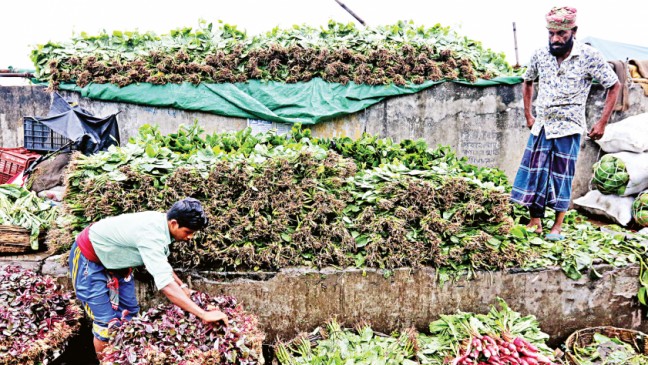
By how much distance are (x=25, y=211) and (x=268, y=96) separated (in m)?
4.07

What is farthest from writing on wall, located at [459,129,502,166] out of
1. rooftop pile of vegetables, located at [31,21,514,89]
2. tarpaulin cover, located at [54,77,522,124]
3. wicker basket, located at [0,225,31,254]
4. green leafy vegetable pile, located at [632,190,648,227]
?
wicker basket, located at [0,225,31,254]

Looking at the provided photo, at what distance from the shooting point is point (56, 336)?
9.09ft

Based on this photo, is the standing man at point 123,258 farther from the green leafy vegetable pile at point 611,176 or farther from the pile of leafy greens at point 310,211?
the green leafy vegetable pile at point 611,176

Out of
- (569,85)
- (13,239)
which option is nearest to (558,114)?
(569,85)

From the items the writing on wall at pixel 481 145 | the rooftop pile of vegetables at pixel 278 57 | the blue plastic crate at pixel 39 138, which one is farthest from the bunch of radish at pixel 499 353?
the blue plastic crate at pixel 39 138

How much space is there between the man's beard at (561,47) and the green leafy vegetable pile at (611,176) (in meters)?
2.09

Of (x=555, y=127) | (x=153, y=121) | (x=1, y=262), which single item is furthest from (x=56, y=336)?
(x=153, y=121)

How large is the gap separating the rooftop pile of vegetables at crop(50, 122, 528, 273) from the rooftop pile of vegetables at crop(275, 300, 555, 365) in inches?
18.8

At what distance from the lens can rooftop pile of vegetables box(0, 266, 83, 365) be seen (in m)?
2.57

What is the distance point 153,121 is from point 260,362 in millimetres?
5948

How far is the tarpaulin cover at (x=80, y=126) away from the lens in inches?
233

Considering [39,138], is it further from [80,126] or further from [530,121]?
[530,121]

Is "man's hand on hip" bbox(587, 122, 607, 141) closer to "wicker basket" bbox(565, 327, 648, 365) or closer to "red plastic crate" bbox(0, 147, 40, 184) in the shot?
"wicker basket" bbox(565, 327, 648, 365)

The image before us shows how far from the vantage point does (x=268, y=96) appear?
707 centimetres
